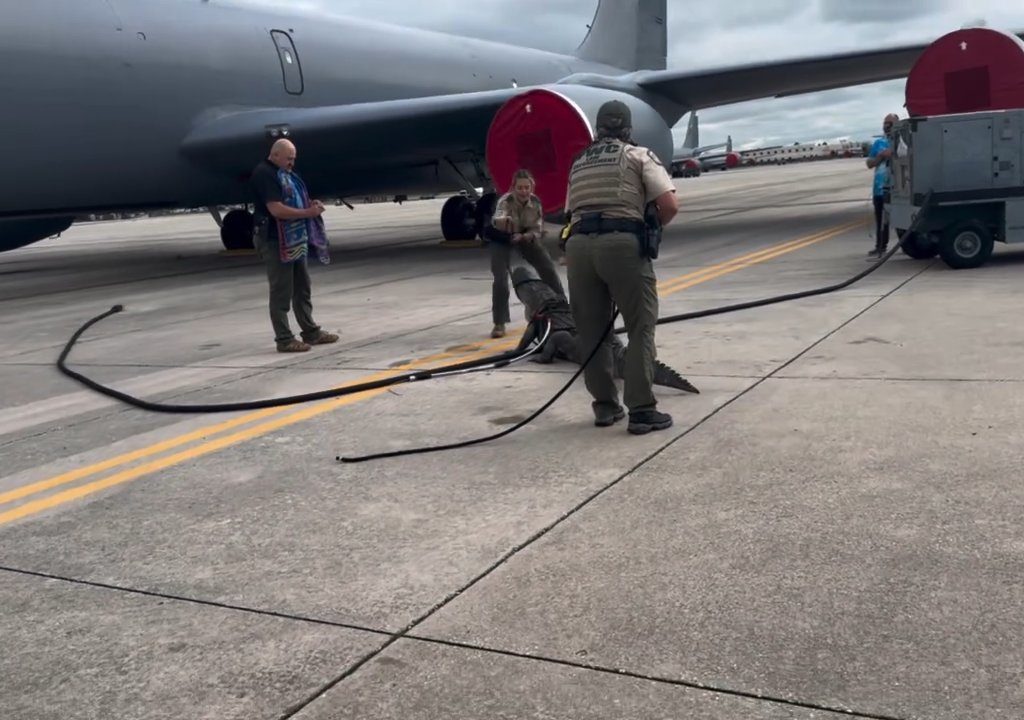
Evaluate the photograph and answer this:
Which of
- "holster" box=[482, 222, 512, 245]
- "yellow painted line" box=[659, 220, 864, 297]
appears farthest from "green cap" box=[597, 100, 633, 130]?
"yellow painted line" box=[659, 220, 864, 297]

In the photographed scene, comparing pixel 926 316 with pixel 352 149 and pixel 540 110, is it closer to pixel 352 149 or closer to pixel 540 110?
pixel 540 110

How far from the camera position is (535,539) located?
3406mm

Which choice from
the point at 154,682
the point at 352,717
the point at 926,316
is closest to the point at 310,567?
the point at 154,682

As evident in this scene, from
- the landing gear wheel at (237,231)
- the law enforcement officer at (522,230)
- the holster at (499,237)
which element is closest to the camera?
the law enforcement officer at (522,230)

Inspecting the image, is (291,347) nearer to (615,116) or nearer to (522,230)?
(522,230)

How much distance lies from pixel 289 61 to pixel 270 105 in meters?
0.80

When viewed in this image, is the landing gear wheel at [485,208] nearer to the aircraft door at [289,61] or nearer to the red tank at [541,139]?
the aircraft door at [289,61]

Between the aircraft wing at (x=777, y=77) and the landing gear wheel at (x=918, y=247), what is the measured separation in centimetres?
544

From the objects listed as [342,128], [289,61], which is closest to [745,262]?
[342,128]

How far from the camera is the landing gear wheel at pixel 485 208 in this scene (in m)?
15.6

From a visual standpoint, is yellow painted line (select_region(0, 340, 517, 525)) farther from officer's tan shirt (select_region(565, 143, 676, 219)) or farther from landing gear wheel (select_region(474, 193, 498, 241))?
landing gear wheel (select_region(474, 193, 498, 241))

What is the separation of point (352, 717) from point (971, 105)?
1191cm

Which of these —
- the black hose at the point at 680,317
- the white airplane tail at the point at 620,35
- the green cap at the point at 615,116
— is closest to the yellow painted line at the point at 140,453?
the black hose at the point at 680,317

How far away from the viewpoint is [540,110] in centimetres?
1164
